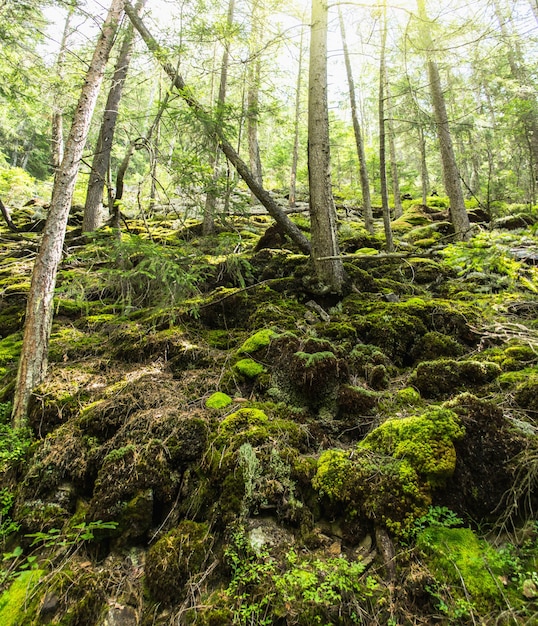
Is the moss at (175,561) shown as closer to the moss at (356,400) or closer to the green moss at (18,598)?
the green moss at (18,598)

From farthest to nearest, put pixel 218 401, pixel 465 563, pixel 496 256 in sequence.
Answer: pixel 218 401 < pixel 496 256 < pixel 465 563

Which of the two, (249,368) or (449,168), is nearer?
(249,368)

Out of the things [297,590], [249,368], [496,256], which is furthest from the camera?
[249,368]

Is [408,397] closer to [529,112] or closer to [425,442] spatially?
[425,442]

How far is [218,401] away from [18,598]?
88.4 inches

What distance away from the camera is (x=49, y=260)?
4816mm

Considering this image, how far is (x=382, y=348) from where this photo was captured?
195 inches

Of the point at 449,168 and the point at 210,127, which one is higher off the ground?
the point at 449,168

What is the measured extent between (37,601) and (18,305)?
6316 millimetres

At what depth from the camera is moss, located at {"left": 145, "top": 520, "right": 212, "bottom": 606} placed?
2.42 metres

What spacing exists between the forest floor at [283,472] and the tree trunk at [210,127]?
8.12 feet

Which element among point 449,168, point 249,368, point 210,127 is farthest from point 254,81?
point 249,368

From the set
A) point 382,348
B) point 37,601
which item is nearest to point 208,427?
point 37,601

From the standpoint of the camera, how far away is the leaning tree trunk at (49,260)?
14.4 ft
